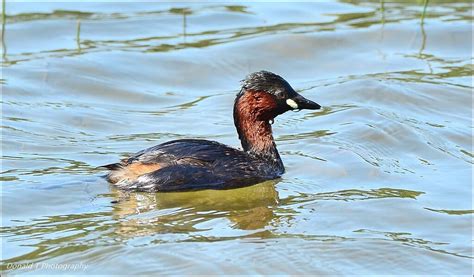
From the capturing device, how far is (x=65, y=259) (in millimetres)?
7152

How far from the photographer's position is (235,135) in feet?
35.0

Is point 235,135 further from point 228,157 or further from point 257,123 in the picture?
point 228,157

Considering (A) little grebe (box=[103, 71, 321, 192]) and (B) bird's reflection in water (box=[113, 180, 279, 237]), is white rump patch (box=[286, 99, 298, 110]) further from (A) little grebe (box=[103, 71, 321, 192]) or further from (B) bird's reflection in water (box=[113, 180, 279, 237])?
(B) bird's reflection in water (box=[113, 180, 279, 237])

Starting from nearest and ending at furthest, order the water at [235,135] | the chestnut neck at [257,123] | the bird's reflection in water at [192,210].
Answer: the water at [235,135]
the bird's reflection in water at [192,210]
the chestnut neck at [257,123]

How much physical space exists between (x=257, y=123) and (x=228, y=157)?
2.00 ft

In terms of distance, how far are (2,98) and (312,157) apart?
3229 mm

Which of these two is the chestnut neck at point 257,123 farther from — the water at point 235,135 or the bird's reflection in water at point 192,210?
the bird's reflection in water at point 192,210

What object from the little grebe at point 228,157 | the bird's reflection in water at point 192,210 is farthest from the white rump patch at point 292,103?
the bird's reflection in water at point 192,210

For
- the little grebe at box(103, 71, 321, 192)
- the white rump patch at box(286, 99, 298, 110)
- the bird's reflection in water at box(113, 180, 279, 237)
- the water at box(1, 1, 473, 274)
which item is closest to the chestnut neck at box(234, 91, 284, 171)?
the little grebe at box(103, 71, 321, 192)

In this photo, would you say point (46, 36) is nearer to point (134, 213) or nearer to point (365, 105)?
A: point (365, 105)

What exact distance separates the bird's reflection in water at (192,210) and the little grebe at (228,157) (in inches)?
3.5

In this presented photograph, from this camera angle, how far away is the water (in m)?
7.47

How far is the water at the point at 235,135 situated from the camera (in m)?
7.47

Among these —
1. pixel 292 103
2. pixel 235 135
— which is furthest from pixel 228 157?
pixel 235 135
